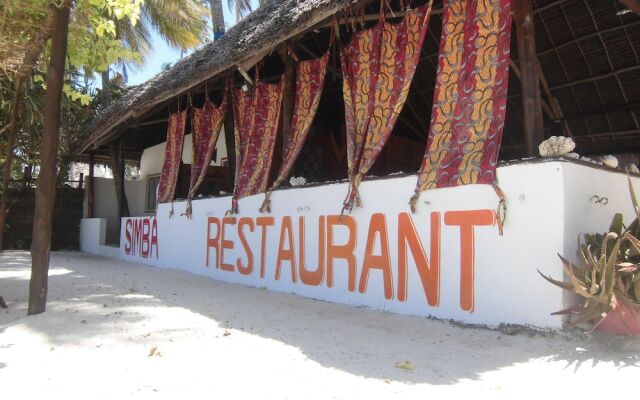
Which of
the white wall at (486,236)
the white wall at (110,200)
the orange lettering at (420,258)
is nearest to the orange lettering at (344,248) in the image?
the white wall at (486,236)

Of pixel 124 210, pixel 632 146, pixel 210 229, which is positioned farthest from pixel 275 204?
pixel 124 210

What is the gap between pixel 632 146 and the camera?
864 centimetres

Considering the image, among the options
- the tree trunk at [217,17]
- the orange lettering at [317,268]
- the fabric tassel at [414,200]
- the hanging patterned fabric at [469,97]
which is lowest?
the orange lettering at [317,268]

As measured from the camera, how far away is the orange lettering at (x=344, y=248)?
5789 mm

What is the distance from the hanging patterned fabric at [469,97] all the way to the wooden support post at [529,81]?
0.26 m

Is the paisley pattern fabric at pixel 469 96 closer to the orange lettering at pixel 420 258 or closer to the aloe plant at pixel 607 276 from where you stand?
the orange lettering at pixel 420 258

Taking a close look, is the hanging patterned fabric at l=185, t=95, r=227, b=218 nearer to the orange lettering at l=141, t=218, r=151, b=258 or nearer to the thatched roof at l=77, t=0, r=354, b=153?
the thatched roof at l=77, t=0, r=354, b=153

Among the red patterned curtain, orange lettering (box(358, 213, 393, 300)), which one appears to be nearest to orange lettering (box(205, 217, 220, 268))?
the red patterned curtain

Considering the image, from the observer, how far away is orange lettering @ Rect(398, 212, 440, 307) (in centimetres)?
485

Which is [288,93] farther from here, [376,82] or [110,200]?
[110,200]

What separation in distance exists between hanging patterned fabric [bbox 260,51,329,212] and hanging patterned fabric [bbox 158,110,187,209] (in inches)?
146

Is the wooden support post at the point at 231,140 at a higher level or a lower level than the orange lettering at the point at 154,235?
higher

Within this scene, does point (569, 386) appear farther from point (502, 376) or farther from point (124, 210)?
point (124, 210)

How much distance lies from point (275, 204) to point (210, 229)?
2.01 metres
